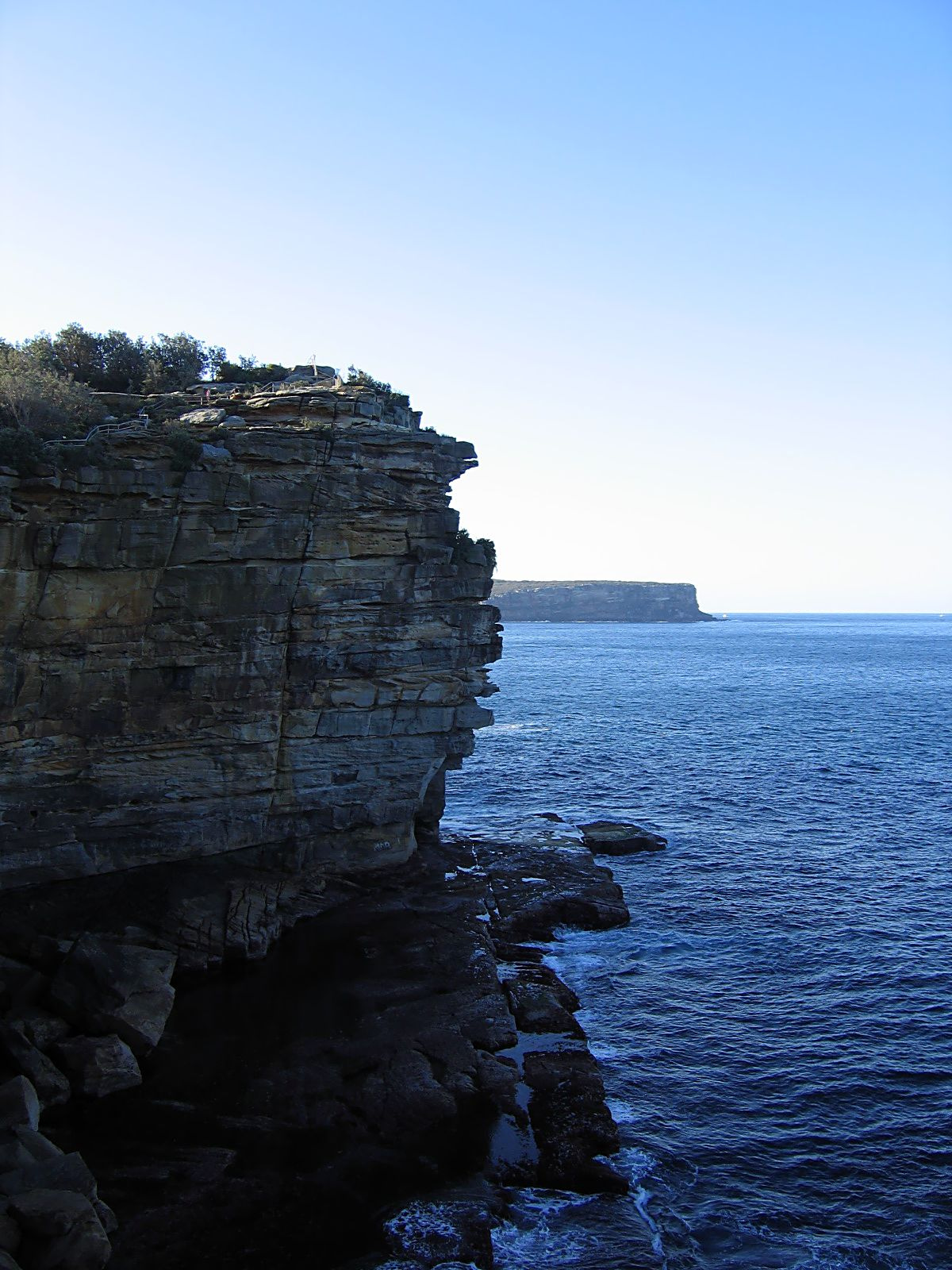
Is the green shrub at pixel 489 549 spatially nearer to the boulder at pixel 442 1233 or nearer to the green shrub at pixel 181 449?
the green shrub at pixel 181 449

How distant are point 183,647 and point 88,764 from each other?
4718 mm

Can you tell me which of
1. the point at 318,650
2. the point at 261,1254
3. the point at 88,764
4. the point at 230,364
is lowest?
the point at 261,1254

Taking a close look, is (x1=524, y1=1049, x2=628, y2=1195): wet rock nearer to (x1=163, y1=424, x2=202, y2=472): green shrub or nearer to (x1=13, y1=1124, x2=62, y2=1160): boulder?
(x1=13, y1=1124, x2=62, y2=1160): boulder

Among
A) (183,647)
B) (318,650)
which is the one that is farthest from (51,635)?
(318,650)

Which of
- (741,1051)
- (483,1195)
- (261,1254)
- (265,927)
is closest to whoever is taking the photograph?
(261,1254)

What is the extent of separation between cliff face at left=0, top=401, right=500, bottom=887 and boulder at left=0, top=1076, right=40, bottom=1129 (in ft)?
27.2

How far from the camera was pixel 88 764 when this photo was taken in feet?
96.0

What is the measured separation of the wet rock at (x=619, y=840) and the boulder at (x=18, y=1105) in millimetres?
27248

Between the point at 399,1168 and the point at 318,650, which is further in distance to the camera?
the point at 318,650

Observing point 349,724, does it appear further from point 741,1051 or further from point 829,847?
point 829,847

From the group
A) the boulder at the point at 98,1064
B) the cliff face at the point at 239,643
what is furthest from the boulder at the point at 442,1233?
the cliff face at the point at 239,643

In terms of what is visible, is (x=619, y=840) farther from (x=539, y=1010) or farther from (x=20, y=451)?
(x=20, y=451)

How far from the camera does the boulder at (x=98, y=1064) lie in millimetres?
23531

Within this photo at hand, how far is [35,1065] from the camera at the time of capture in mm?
23359
